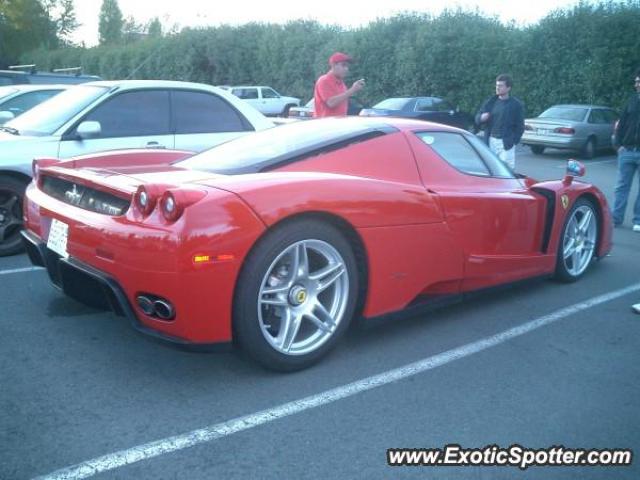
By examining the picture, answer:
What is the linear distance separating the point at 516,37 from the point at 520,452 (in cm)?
2180

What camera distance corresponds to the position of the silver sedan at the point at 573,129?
51.0 feet

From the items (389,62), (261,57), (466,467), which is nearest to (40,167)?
(466,467)

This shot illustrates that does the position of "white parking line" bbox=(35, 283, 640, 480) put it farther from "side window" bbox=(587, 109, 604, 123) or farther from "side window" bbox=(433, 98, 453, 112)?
"side window" bbox=(433, 98, 453, 112)

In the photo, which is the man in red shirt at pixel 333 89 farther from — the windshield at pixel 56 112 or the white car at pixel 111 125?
the windshield at pixel 56 112

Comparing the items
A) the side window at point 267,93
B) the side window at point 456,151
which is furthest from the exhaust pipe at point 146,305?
the side window at point 267,93

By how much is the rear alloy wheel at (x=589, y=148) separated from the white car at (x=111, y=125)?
1162cm

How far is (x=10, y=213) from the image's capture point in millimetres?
5238

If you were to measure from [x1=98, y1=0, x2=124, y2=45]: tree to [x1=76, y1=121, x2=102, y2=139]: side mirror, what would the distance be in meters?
85.5

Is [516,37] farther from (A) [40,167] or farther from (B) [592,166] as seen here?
(A) [40,167]

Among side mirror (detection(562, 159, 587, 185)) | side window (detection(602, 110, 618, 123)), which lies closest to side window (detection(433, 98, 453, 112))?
side window (detection(602, 110, 618, 123))

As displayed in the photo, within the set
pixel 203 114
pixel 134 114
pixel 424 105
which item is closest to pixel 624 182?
pixel 203 114

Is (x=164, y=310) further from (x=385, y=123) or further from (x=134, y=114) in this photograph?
(x=134, y=114)

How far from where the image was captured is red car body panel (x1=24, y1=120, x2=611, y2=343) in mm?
2779

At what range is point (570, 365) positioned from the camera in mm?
3426
